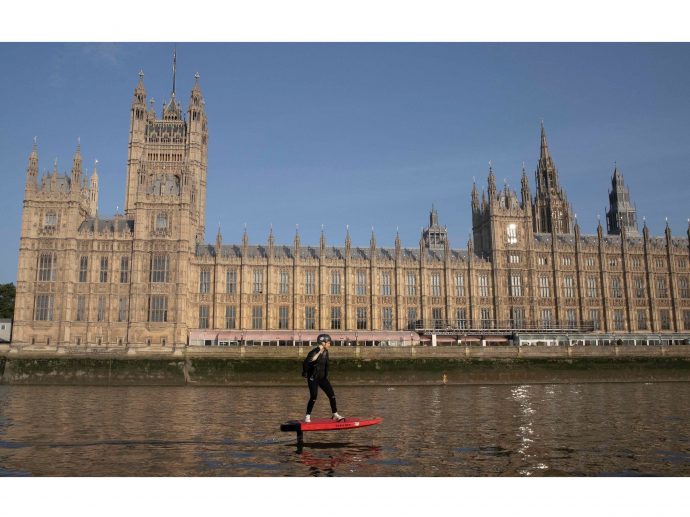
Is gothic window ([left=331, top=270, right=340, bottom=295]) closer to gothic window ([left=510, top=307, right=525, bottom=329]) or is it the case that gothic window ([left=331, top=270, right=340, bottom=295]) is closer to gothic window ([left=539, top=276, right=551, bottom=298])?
gothic window ([left=510, top=307, right=525, bottom=329])

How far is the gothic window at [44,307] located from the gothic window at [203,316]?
1914cm

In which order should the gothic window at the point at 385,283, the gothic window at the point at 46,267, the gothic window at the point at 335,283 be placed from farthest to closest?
1. the gothic window at the point at 385,283
2. the gothic window at the point at 335,283
3. the gothic window at the point at 46,267

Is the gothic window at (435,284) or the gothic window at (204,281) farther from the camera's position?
the gothic window at (435,284)

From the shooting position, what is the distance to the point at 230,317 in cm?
8581

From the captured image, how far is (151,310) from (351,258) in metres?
30.0

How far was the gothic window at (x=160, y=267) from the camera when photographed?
80312mm

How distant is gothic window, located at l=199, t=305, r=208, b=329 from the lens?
278ft

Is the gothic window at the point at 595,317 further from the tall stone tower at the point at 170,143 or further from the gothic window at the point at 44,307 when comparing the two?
the gothic window at the point at 44,307

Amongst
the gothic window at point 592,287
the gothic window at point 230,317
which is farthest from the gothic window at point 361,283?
the gothic window at point 592,287

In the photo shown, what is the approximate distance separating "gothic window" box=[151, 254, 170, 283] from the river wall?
34.0 ft

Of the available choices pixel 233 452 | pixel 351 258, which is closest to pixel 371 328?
pixel 351 258

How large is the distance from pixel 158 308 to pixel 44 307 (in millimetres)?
14604

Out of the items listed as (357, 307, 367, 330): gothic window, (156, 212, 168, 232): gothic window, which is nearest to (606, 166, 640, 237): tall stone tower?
(357, 307, 367, 330): gothic window

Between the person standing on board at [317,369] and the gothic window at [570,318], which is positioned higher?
the gothic window at [570,318]
